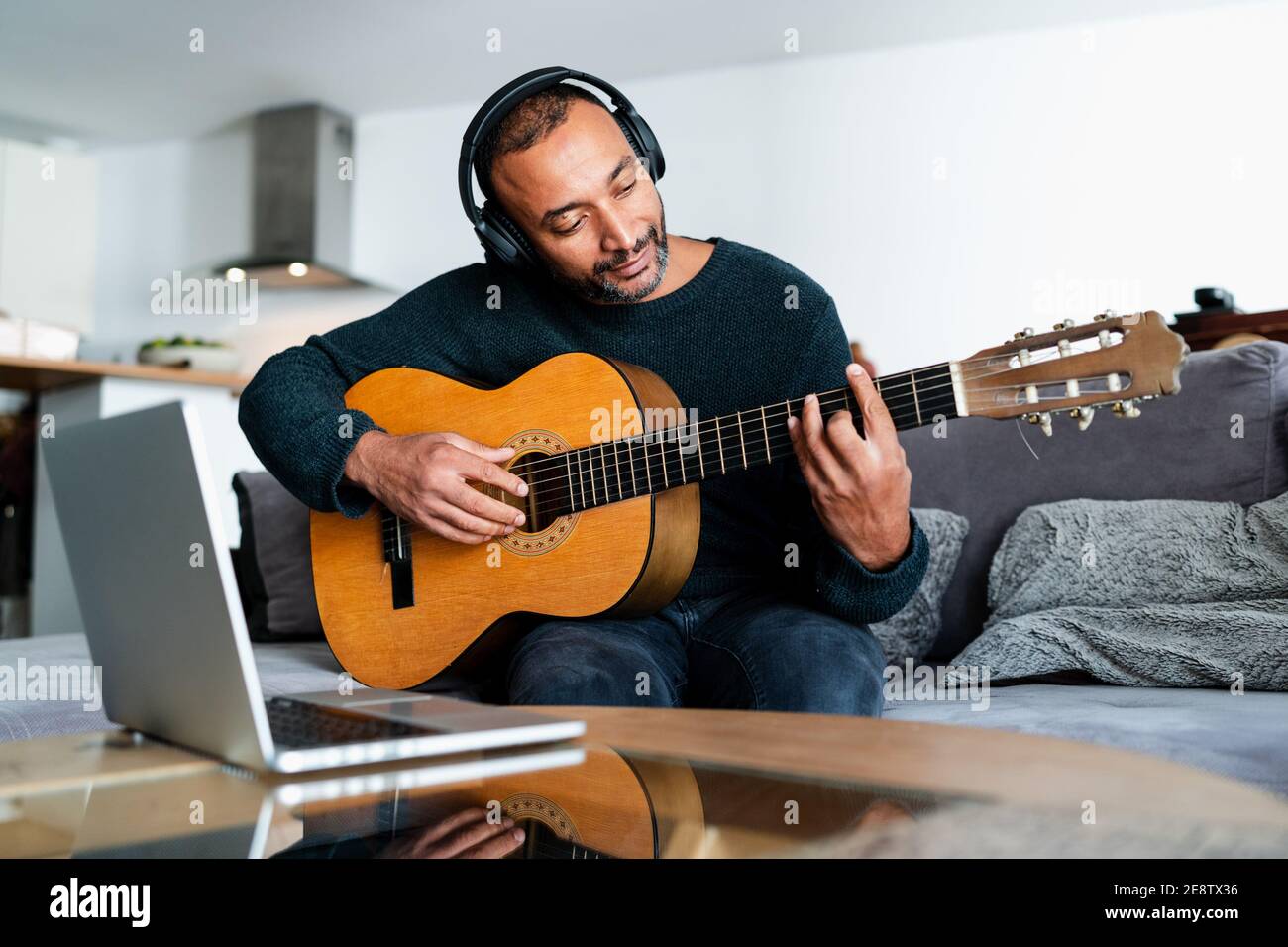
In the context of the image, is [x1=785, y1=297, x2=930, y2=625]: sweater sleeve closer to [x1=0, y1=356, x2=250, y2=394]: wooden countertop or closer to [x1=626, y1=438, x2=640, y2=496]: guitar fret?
[x1=626, y1=438, x2=640, y2=496]: guitar fret

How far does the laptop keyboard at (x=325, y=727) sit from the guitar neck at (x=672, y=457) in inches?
22.6

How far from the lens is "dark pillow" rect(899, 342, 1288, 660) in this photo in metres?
1.61

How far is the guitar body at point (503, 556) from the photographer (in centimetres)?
131

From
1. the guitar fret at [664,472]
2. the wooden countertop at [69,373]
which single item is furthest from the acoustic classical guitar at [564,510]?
the wooden countertop at [69,373]

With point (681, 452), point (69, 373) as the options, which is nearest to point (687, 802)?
point (681, 452)

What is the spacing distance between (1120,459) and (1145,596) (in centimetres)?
25

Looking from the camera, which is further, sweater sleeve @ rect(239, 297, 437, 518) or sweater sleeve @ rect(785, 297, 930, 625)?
sweater sleeve @ rect(239, 297, 437, 518)

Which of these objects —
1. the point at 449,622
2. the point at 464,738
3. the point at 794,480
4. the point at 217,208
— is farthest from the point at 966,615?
the point at 217,208

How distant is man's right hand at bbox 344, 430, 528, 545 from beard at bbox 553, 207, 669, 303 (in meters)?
0.25

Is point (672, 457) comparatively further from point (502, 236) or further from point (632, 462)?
point (502, 236)

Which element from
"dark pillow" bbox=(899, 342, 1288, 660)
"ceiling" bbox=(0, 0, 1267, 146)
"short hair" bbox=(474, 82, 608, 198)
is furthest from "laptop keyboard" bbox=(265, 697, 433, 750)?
"ceiling" bbox=(0, 0, 1267, 146)

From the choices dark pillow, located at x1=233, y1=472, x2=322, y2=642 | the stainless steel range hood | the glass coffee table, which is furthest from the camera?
the stainless steel range hood

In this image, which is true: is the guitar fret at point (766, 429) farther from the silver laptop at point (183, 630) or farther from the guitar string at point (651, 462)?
the silver laptop at point (183, 630)
